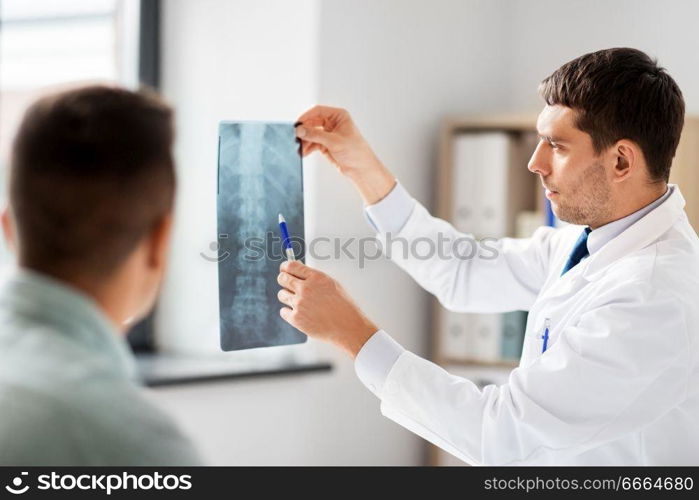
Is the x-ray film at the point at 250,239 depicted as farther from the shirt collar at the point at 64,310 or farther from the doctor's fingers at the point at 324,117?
the shirt collar at the point at 64,310

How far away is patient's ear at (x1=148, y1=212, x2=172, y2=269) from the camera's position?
0.83 metres

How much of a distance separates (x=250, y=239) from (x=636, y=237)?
2.17 feet

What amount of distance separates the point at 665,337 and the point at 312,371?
1.50m

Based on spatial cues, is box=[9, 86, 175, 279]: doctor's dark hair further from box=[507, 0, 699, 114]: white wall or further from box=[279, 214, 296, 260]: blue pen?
box=[507, 0, 699, 114]: white wall

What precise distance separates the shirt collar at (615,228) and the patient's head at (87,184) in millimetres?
970

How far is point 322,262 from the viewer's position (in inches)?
108

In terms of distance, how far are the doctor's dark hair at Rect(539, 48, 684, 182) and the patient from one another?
0.89 metres

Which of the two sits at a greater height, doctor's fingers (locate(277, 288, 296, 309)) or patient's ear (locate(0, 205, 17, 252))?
patient's ear (locate(0, 205, 17, 252))

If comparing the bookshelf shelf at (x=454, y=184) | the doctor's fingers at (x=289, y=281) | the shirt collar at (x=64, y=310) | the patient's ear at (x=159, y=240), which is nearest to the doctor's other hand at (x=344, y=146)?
the doctor's fingers at (x=289, y=281)

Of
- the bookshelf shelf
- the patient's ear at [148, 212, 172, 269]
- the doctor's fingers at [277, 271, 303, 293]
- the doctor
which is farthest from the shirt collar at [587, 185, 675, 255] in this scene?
the bookshelf shelf

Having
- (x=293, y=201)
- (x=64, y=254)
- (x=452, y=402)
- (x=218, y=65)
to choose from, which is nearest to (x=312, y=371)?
(x=218, y=65)

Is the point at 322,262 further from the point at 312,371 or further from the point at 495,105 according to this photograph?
the point at 495,105

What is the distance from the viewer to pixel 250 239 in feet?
5.21

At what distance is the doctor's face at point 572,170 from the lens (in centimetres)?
153
